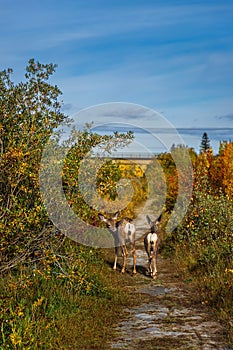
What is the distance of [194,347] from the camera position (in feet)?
22.2

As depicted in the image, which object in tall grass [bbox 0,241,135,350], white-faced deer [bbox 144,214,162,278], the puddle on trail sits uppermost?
white-faced deer [bbox 144,214,162,278]

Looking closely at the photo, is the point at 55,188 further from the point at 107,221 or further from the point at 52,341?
the point at 107,221

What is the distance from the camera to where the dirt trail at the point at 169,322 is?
6.95 m

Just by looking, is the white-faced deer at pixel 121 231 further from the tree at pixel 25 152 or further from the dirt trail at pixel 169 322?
the tree at pixel 25 152

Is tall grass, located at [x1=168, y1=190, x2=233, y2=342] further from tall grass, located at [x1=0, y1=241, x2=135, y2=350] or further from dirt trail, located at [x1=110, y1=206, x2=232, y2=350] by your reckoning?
tall grass, located at [x1=0, y1=241, x2=135, y2=350]

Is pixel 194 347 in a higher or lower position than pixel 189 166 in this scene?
lower

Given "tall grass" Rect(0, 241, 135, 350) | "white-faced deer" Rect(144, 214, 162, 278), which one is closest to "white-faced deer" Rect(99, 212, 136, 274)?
"white-faced deer" Rect(144, 214, 162, 278)

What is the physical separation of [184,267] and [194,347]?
5.66m

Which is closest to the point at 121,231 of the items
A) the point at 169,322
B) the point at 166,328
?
the point at 169,322

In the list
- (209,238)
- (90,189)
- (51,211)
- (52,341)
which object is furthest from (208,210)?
(52,341)

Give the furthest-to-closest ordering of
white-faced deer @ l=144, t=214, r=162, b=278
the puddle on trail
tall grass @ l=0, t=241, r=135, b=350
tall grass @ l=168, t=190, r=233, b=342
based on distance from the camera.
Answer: white-faced deer @ l=144, t=214, r=162, b=278, tall grass @ l=168, t=190, r=233, b=342, the puddle on trail, tall grass @ l=0, t=241, r=135, b=350

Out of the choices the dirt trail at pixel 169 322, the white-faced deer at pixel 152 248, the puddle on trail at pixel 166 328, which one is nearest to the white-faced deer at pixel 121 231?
the white-faced deer at pixel 152 248

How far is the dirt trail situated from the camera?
6.95 m

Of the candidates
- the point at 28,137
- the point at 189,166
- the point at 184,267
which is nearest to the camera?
the point at 28,137
